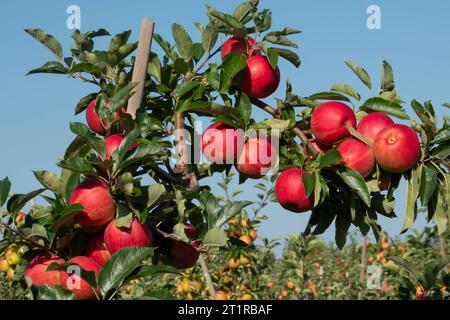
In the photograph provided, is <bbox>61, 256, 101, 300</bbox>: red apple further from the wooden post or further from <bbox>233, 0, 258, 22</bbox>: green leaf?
<bbox>233, 0, 258, 22</bbox>: green leaf

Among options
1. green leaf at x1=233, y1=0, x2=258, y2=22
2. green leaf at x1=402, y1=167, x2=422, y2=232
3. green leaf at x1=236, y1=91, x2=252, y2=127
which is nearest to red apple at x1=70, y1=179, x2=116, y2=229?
green leaf at x1=236, y1=91, x2=252, y2=127

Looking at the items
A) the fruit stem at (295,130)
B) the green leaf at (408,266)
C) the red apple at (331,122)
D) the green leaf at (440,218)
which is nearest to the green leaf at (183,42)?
the fruit stem at (295,130)

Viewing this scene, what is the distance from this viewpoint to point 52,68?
222 centimetres

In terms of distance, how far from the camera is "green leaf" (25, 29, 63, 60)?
7.36 ft

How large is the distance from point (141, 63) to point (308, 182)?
68cm

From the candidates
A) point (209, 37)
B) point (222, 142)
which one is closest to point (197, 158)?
point (222, 142)

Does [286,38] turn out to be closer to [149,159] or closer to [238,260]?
[149,159]

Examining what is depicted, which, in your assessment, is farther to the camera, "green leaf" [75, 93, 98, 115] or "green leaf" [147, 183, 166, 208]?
"green leaf" [75, 93, 98, 115]

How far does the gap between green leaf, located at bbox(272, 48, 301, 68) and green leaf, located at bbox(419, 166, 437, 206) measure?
59 centimetres

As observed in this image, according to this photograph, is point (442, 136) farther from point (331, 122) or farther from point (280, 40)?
point (280, 40)

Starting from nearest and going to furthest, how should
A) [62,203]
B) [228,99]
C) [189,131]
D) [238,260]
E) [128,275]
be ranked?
1. [128,275]
2. [62,203]
3. [228,99]
4. [189,131]
5. [238,260]

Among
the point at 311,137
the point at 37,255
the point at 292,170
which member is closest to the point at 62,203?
the point at 37,255
